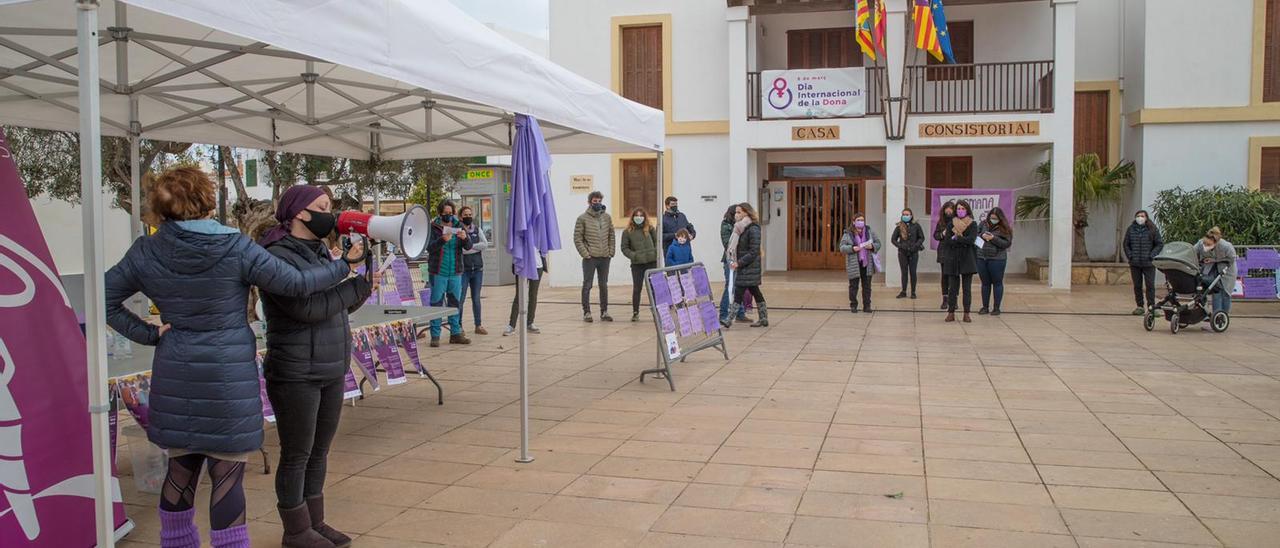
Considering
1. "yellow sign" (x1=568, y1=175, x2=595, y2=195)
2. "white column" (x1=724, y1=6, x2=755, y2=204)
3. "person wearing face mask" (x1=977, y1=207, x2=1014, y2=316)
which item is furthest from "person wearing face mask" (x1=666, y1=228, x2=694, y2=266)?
"yellow sign" (x1=568, y1=175, x2=595, y2=195)

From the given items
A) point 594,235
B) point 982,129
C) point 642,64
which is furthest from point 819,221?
point 594,235

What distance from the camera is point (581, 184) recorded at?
2036 centimetres

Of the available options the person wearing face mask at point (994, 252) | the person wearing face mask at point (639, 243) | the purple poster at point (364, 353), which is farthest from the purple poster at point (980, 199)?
the purple poster at point (364, 353)

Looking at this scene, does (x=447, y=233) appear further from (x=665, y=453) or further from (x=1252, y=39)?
(x=1252, y=39)

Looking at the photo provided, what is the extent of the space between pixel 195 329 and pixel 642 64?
57.3ft

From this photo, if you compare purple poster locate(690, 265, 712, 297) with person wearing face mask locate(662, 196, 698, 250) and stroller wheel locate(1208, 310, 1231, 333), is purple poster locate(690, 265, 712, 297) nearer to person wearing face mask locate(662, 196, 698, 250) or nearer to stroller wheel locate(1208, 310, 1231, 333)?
person wearing face mask locate(662, 196, 698, 250)

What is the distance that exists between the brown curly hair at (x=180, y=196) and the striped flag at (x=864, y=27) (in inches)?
633

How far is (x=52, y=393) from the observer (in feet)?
12.6

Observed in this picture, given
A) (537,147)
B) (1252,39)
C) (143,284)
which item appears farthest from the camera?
(1252,39)

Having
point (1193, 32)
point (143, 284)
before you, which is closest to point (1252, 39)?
point (1193, 32)

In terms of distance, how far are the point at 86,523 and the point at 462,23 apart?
3.07m

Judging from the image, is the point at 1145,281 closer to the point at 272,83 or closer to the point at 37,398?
the point at 272,83

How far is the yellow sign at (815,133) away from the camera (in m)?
18.9

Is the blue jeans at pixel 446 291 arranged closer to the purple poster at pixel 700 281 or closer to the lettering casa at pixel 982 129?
the purple poster at pixel 700 281
